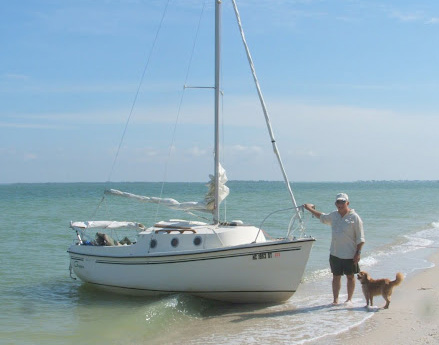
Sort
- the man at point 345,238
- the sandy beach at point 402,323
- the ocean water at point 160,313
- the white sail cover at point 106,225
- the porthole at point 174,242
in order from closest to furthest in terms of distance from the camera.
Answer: the sandy beach at point 402,323, the ocean water at point 160,313, the man at point 345,238, the porthole at point 174,242, the white sail cover at point 106,225

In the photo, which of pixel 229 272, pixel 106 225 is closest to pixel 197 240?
pixel 229 272

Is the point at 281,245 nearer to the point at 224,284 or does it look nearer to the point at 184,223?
the point at 224,284

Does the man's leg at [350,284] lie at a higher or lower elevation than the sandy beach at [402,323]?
higher

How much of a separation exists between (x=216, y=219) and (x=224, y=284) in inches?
71.1

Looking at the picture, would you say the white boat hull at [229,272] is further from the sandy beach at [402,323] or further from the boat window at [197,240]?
the sandy beach at [402,323]

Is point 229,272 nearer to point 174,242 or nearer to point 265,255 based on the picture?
point 265,255

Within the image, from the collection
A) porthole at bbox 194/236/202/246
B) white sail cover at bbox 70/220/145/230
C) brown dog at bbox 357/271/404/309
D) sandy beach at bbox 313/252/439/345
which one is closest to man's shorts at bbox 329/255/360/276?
brown dog at bbox 357/271/404/309

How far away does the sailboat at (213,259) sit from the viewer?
11000 mm

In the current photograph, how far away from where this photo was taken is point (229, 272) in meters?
11.2

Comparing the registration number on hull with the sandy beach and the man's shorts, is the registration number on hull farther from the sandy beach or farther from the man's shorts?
the sandy beach

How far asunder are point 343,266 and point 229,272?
7.41 feet

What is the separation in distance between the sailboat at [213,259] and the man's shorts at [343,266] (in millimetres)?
624

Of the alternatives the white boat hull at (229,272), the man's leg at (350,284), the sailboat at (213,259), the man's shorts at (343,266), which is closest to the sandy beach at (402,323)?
the man's leg at (350,284)

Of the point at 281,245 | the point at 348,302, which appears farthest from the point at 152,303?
the point at 348,302
